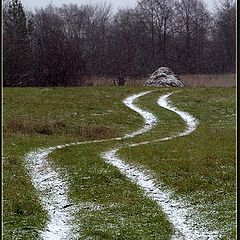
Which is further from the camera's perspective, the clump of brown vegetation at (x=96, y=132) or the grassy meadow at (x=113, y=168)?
the clump of brown vegetation at (x=96, y=132)

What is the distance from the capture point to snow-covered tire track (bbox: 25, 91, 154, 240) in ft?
33.1

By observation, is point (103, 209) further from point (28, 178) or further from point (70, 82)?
point (70, 82)

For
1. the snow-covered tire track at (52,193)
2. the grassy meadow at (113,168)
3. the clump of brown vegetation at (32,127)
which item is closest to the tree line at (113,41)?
the grassy meadow at (113,168)

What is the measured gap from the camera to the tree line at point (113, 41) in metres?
53.3

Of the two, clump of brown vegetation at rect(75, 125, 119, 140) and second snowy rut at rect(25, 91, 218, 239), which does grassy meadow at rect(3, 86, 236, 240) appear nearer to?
clump of brown vegetation at rect(75, 125, 119, 140)

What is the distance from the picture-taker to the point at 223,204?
1159 cm

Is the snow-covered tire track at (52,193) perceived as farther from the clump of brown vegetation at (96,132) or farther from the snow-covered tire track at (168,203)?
the clump of brown vegetation at (96,132)

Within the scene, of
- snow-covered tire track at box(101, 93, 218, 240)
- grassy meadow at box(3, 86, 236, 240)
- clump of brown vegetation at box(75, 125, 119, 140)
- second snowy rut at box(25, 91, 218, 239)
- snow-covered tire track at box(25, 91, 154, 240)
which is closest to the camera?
snow-covered tire track at box(101, 93, 218, 240)

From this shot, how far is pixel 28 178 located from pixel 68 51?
4019 centimetres

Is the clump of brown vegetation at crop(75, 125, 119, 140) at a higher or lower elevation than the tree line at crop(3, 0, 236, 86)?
lower

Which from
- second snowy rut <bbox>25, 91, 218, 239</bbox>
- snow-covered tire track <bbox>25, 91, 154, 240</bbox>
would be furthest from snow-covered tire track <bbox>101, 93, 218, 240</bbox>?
snow-covered tire track <bbox>25, 91, 154, 240</bbox>

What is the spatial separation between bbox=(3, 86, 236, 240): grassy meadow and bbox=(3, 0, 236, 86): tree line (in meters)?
17.4

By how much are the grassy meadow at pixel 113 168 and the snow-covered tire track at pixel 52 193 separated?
8.0 inches

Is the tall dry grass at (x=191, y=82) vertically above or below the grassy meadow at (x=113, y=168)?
above
